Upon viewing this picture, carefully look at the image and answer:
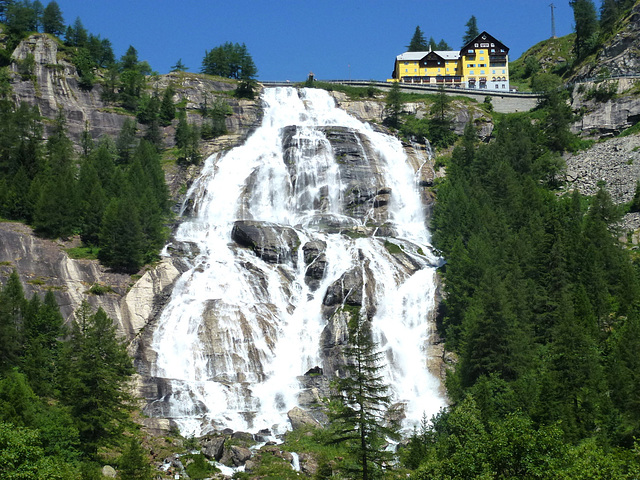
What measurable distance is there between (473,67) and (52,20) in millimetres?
78685

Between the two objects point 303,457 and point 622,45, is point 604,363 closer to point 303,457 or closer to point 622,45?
point 303,457

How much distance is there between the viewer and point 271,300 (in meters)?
63.5

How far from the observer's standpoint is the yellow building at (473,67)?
416 feet

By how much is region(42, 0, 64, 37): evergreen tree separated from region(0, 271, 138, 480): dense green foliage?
8050 cm

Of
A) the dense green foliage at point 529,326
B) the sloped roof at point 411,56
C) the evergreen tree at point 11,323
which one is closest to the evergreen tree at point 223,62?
the sloped roof at point 411,56

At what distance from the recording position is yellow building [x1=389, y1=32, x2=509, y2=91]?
127 metres

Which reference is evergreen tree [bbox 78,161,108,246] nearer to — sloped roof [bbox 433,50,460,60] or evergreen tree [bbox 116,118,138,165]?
evergreen tree [bbox 116,118,138,165]

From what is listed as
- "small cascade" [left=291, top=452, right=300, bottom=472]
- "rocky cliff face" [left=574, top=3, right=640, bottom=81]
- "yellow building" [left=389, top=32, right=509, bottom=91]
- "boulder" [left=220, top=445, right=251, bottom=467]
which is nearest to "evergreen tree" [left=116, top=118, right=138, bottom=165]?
"boulder" [left=220, top=445, right=251, bottom=467]

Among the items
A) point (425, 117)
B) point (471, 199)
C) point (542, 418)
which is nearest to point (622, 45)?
point (425, 117)

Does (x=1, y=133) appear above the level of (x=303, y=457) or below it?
above

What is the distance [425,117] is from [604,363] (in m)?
65.8

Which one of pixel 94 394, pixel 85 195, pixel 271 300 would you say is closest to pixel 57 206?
pixel 85 195

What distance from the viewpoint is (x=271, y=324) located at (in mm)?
60031

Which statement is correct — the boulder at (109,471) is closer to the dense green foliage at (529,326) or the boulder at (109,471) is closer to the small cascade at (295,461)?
the small cascade at (295,461)
